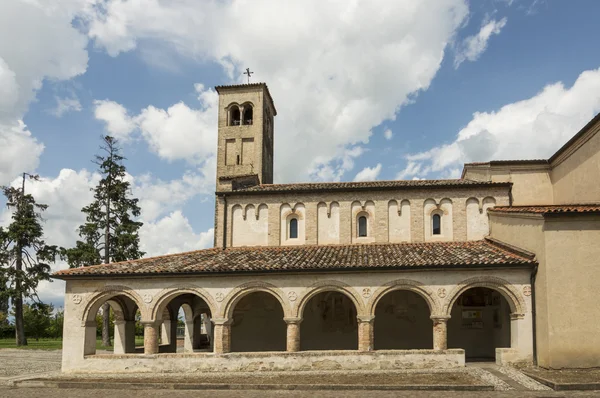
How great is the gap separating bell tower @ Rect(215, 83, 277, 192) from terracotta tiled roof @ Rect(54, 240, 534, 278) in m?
7.10

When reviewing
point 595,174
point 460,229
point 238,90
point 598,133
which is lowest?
point 460,229

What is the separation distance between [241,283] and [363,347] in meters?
4.97

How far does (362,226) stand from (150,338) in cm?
1069

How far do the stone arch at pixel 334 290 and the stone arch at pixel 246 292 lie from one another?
44cm

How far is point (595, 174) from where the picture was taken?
20.0 m

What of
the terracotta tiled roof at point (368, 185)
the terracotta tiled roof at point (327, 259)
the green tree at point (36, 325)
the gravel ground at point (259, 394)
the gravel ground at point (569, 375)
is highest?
the terracotta tiled roof at point (368, 185)

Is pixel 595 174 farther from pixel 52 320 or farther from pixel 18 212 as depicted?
pixel 52 320

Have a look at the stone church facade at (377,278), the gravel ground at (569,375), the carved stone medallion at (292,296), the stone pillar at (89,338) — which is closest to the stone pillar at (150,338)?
the stone church facade at (377,278)

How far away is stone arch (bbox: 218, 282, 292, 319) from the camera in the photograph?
61.9ft

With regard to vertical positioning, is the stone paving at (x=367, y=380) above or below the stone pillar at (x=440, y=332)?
below

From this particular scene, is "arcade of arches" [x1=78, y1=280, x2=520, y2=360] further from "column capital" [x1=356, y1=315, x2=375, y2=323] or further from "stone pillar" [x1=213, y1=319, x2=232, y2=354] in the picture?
"column capital" [x1=356, y1=315, x2=375, y2=323]

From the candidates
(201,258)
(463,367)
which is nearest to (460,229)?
(463,367)

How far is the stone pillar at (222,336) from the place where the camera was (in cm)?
1873

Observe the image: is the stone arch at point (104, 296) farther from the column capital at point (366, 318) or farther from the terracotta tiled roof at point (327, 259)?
the column capital at point (366, 318)
